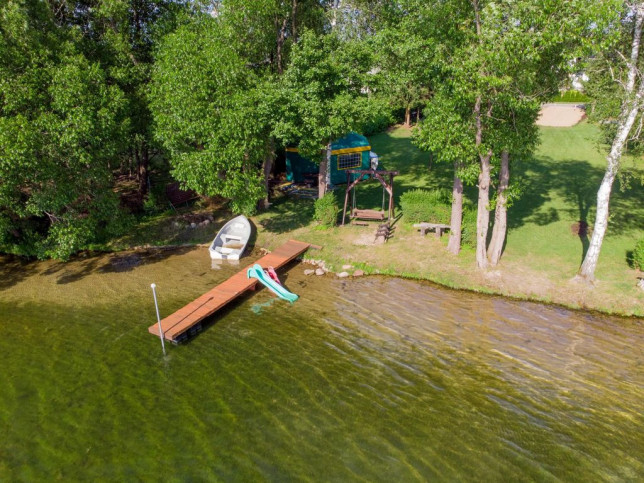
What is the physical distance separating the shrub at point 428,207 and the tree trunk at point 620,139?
715cm

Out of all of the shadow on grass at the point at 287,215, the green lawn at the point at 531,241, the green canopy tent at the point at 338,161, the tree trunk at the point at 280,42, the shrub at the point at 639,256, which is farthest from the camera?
the green canopy tent at the point at 338,161

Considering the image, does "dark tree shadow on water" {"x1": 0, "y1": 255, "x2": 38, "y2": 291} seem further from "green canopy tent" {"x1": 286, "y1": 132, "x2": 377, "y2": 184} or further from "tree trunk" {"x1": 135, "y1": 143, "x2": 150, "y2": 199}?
"green canopy tent" {"x1": 286, "y1": 132, "x2": 377, "y2": 184}

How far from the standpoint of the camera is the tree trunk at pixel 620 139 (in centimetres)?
1374

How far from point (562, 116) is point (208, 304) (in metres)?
44.9

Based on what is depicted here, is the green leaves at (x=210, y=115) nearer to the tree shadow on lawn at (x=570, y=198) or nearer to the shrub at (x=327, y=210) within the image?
the shrub at (x=327, y=210)

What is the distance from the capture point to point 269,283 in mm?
17984

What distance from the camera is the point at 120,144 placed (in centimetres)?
2056

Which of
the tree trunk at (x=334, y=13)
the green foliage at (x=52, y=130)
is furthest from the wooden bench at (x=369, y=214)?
the green foliage at (x=52, y=130)

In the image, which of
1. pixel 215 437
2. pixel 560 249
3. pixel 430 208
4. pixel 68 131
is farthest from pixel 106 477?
pixel 560 249

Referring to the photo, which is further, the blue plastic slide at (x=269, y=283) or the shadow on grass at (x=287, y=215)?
the shadow on grass at (x=287, y=215)

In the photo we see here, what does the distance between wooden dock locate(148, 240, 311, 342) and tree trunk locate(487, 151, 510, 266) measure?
32.1ft

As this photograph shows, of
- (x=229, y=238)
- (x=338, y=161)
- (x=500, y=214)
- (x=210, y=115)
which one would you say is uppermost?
(x=210, y=115)

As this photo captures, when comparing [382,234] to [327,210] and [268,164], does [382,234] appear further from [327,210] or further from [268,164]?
[268,164]

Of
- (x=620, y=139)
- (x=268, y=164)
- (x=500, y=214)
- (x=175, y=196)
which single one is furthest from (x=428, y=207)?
(x=175, y=196)
